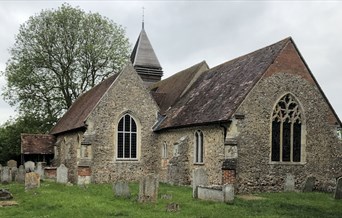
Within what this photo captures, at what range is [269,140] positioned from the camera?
20.3 meters

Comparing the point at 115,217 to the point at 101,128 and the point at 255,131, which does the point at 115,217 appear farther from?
the point at 101,128

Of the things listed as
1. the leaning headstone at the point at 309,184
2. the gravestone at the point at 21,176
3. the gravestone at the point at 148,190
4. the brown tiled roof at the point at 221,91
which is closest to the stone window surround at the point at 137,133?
the brown tiled roof at the point at 221,91

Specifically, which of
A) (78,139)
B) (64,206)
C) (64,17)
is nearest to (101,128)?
(78,139)

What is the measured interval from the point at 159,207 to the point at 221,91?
10.2 m

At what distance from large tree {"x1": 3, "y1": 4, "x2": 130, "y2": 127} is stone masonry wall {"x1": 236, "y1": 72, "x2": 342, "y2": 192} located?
23.8 m

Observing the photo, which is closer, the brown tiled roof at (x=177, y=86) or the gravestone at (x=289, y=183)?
the gravestone at (x=289, y=183)

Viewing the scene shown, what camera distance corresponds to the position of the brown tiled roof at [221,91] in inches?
810

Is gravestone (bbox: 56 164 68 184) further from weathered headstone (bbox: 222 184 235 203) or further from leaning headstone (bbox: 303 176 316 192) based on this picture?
leaning headstone (bbox: 303 176 316 192)

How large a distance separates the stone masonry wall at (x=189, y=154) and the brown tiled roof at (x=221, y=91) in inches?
22.5

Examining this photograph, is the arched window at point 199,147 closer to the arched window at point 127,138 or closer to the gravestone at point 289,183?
the gravestone at point 289,183

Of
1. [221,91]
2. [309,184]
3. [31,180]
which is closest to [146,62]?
[221,91]

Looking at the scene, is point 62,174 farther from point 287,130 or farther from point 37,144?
point 37,144

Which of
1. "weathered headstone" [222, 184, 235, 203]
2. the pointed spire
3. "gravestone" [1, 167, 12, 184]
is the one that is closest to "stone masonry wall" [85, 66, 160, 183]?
"gravestone" [1, 167, 12, 184]

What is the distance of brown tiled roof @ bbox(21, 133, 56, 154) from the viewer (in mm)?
33062
